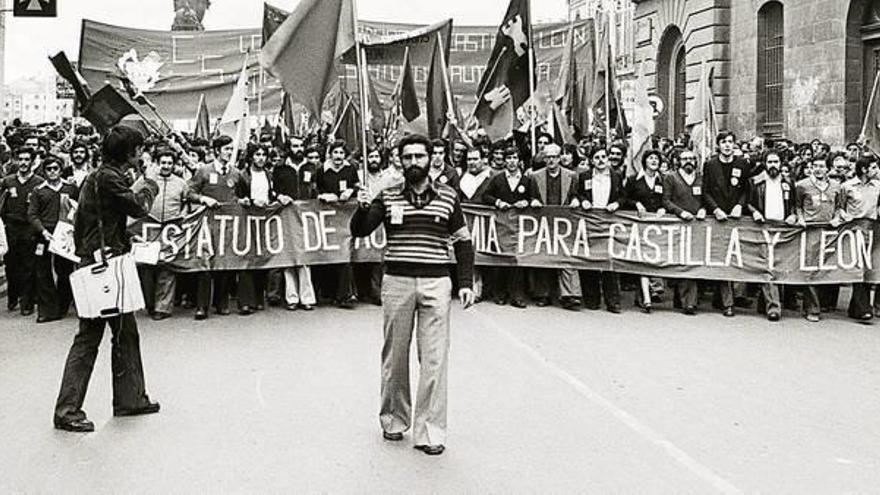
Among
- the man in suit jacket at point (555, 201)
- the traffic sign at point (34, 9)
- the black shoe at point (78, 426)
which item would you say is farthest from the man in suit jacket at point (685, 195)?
the traffic sign at point (34, 9)

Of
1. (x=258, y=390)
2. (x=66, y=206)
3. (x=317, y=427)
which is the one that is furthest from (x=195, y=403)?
(x=66, y=206)

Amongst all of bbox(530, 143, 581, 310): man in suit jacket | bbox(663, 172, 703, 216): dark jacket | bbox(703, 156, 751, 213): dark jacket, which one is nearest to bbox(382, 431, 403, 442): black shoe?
bbox(530, 143, 581, 310): man in suit jacket

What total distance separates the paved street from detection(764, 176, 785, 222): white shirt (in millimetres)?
1634

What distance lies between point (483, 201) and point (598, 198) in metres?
1.38

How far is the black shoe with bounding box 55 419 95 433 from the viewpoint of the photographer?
6.97 meters

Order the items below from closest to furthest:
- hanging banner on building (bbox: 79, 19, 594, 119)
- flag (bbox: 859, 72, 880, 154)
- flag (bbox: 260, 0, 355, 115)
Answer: flag (bbox: 260, 0, 355, 115)
flag (bbox: 859, 72, 880, 154)
hanging banner on building (bbox: 79, 19, 594, 119)

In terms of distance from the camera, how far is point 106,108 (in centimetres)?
1277

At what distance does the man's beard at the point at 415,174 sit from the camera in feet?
22.0

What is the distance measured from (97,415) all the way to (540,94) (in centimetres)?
1563

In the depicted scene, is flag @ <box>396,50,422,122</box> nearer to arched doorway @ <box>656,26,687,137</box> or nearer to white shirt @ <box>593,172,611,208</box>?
white shirt @ <box>593,172,611,208</box>

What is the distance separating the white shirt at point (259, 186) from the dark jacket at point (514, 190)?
8.65ft

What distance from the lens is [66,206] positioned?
1248cm

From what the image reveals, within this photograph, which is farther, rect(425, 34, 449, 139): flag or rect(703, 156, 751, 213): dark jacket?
rect(425, 34, 449, 139): flag

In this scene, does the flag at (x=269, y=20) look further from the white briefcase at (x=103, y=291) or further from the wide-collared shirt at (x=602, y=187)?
the white briefcase at (x=103, y=291)
